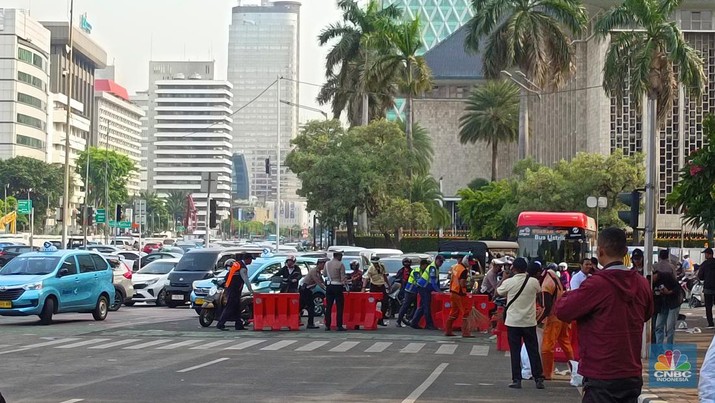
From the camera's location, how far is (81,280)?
95.3ft

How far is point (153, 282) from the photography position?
39781 millimetres

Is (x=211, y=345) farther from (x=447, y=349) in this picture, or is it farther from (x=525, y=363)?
(x=525, y=363)

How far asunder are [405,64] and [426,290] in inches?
1529

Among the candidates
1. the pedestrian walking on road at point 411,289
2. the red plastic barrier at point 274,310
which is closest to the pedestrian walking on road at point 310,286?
the red plastic barrier at point 274,310

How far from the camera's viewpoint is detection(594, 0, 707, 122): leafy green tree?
4178 centimetres

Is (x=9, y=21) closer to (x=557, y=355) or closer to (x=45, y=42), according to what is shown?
(x=45, y=42)

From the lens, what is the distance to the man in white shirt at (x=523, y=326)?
51.6 feet

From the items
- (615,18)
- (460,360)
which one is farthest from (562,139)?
(460,360)

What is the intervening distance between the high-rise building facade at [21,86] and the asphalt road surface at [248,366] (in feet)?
418

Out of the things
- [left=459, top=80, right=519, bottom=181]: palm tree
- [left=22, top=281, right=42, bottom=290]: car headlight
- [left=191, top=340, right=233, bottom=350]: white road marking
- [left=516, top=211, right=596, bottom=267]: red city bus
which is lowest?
[left=191, top=340, right=233, bottom=350]: white road marking

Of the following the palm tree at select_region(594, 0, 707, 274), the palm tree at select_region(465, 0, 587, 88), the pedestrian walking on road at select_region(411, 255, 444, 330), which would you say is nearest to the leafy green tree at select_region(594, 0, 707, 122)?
the palm tree at select_region(594, 0, 707, 274)

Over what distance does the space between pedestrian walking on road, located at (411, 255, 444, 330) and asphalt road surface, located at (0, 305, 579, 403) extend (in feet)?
3.58

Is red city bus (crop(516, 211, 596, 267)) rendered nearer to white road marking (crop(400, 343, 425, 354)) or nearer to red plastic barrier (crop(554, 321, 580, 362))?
white road marking (crop(400, 343, 425, 354))

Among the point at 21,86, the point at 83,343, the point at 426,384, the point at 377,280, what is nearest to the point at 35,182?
the point at 21,86
